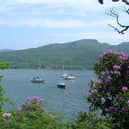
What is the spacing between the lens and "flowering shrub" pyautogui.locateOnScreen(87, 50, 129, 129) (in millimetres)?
9812

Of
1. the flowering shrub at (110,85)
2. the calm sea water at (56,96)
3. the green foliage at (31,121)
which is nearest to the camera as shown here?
the green foliage at (31,121)

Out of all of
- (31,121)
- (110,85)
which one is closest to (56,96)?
(110,85)

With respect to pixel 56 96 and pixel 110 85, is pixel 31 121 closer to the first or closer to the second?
pixel 110 85

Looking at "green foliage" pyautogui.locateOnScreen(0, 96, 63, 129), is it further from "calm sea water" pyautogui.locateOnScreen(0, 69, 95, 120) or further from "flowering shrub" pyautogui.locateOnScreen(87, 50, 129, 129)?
"flowering shrub" pyautogui.locateOnScreen(87, 50, 129, 129)

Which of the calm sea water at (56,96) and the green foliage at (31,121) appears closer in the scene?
the green foliage at (31,121)

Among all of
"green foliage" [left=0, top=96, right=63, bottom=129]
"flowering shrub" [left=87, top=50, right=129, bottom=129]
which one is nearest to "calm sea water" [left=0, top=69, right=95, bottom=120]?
"flowering shrub" [left=87, top=50, right=129, bottom=129]

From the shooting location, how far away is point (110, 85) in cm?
1029

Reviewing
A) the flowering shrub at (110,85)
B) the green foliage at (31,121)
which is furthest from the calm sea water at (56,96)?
the green foliage at (31,121)

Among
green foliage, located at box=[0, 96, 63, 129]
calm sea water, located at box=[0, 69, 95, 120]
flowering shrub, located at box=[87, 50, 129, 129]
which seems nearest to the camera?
green foliage, located at box=[0, 96, 63, 129]

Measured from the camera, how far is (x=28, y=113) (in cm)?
685

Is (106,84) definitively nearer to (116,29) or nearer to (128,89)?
(128,89)

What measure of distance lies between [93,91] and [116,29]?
5.36 ft

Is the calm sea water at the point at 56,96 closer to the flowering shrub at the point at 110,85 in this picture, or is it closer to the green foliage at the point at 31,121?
the flowering shrub at the point at 110,85

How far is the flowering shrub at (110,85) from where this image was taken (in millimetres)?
9812
